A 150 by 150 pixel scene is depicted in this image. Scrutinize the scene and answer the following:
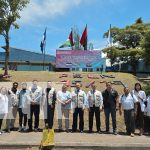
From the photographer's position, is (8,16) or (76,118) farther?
(8,16)

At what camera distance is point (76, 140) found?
13961 mm

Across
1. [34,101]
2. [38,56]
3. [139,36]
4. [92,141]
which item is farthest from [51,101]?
[38,56]

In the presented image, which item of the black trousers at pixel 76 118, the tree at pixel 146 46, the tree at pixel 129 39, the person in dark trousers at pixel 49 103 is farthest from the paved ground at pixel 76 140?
the tree at pixel 129 39

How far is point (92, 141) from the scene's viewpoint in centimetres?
1384

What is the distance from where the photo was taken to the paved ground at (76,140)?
1312cm

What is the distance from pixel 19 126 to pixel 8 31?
20.8m

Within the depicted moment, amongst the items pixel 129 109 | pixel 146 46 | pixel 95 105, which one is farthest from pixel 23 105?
pixel 146 46

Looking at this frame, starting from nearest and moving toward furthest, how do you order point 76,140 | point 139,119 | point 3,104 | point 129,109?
point 76,140 → point 3,104 → point 129,109 → point 139,119

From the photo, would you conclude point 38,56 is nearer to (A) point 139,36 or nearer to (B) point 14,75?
(A) point 139,36

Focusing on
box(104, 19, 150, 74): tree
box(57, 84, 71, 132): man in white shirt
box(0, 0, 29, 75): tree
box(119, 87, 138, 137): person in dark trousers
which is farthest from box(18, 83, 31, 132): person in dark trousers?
box(104, 19, 150, 74): tree

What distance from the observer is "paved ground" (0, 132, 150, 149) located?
13125 millimetres

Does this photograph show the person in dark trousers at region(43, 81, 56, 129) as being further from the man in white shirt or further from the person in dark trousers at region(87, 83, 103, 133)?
the person in dark trousers at region(87, 83, 103, 133)

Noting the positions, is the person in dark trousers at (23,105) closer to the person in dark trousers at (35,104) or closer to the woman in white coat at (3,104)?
the person in dark trousers at (35,104)

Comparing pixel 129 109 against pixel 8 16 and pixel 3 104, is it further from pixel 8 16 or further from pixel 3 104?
Result: pixel 8 16
